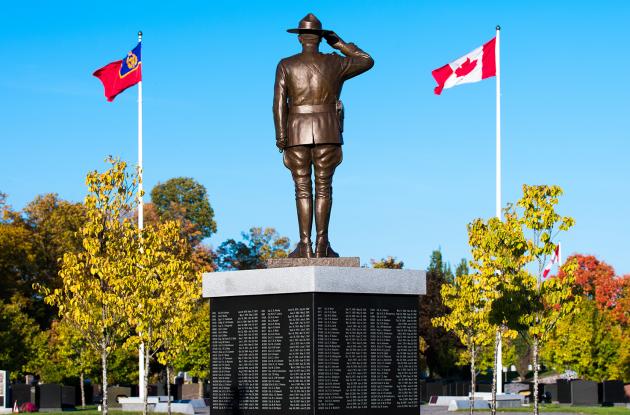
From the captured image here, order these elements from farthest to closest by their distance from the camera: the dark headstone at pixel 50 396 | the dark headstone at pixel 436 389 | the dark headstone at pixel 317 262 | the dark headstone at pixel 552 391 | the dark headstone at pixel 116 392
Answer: the dark headstone at pixel 552 391 < the dark headstone at pixel 436 389 < the dark headstone at pixel 116 392 < the dark headstone at pixel 50 396 < the dark headstone at pixel 317 262

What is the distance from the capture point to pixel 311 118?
59.4 feet

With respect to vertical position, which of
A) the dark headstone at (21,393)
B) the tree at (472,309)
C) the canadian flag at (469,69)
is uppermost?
the canadian flag at (469,69)

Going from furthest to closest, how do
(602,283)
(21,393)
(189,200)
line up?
1. (189,200)
2. (602,283)
3. (21,393)

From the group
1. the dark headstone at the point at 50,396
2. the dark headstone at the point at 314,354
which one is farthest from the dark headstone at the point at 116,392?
the dark headstone at the point at 314,354

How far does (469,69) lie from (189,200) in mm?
51012

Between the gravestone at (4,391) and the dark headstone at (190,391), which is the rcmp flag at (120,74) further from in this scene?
the dark headstone at (190,391)

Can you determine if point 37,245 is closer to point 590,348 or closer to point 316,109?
point 590,348

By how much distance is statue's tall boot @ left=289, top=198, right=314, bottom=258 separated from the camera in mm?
18141

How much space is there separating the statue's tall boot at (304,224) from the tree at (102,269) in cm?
1169

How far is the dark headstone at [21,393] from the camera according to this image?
49562 millimetres

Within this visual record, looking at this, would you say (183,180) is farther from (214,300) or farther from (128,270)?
(214,300)

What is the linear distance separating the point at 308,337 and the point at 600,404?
1516 inches

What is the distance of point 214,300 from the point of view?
17984mm

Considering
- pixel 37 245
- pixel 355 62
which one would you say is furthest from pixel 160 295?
pixel 37 245
